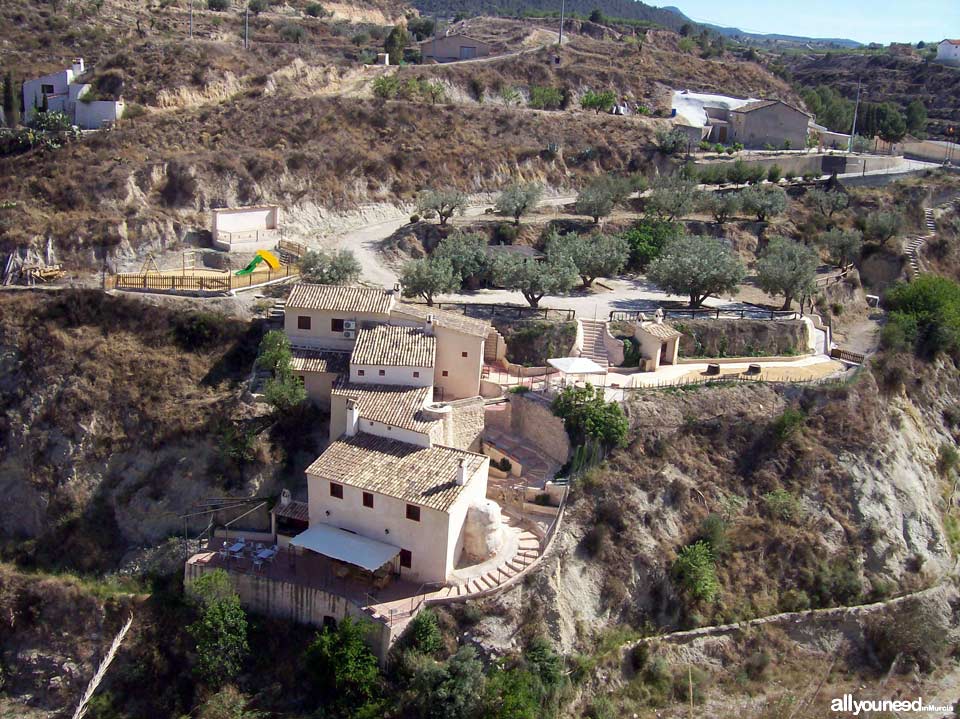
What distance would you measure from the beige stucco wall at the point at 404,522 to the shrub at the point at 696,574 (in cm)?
719

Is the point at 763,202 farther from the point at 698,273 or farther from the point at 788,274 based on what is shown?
the point at 698,273

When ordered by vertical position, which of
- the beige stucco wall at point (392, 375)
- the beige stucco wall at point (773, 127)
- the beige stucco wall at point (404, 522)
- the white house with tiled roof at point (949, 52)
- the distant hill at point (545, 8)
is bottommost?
the beige stucco wall at point (404, 522)

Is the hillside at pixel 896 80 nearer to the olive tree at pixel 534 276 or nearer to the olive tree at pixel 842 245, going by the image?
the olive tree at pixel 842 245

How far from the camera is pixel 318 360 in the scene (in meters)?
32.2

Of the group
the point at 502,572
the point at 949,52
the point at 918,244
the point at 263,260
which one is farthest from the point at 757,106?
the point at 502,572

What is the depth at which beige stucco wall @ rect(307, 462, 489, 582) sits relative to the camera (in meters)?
26.3

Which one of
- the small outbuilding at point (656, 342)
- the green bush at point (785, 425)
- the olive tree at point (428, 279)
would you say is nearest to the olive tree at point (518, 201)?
the olive tree at point (428, 279)

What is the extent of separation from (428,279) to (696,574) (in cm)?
1547

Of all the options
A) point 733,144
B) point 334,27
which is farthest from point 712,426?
point 334,27

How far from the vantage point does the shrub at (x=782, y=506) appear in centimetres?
3139

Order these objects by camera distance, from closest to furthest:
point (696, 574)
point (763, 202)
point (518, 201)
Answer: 1. point (696, 574)
2. point (518, 201)
3. point (763, 202)

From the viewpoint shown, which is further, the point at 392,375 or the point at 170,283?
the point at 170,283

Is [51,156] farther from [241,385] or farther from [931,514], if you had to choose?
[931,514]

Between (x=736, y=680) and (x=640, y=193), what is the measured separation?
113 feet
